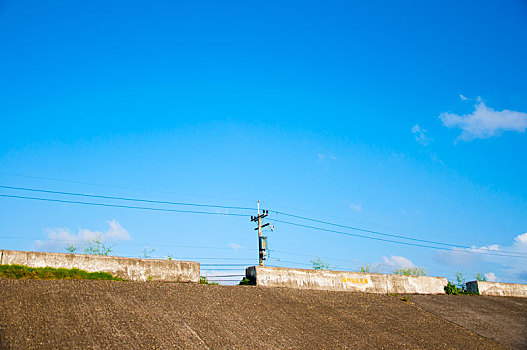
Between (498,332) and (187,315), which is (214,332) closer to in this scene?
(187,315)

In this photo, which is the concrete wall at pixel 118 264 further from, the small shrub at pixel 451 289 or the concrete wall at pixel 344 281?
the small shrub at pixel 451 289

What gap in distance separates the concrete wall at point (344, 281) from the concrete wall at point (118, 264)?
8.78ft

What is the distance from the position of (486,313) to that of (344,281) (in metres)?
6.45

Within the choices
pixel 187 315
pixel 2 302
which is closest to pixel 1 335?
pixel 2 302

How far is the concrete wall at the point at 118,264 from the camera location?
38.2 feet

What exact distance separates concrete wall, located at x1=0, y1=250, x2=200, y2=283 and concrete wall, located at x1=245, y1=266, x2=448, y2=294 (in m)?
2.68

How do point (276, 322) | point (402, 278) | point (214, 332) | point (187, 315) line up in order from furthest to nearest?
point (402, 278)
point (276, 322)
point (187, 315)
point (214, 332)

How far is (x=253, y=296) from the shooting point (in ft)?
43.8

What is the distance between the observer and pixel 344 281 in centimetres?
1722

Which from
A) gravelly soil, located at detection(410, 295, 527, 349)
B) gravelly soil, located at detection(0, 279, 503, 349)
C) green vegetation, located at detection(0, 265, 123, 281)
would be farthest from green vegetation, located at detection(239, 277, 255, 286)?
gravelly soil, located at detection(410, 295, 527, 349)

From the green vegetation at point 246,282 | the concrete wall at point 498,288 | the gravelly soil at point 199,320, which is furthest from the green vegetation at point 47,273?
the concrete wall at point 498,288

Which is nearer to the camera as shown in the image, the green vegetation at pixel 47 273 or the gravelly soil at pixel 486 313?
the green vegetation at pixel 47 273

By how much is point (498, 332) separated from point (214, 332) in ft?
36.7

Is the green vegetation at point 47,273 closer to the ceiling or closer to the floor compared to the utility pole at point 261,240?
closer to the floor
